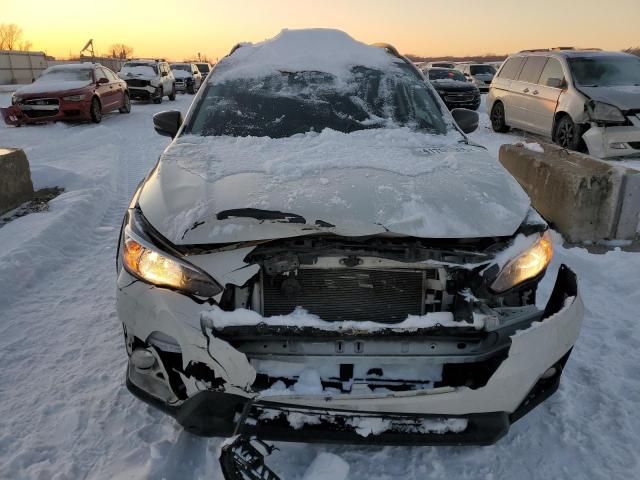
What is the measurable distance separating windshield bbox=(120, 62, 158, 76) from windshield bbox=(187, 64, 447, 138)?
20.0m

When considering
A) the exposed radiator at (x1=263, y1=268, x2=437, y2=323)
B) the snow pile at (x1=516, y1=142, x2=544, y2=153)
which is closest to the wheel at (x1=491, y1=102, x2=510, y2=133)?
the snow pile at (x1=516, y1=142, x2=544, y2=153)

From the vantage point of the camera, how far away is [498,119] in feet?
42.8

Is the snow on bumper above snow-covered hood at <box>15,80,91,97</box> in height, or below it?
below

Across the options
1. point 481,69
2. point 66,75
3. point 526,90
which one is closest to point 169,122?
point 526,90

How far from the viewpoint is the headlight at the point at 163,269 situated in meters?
2.08

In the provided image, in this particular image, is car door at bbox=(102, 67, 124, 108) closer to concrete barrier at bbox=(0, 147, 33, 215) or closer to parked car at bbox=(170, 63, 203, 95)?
concrete barrier at bbox=(0, 147, 33, 215)

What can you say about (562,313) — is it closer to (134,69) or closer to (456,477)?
(456,477)

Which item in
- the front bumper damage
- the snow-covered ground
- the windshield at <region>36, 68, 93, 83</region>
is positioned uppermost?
the windshield at <region>36, 68, 93, 83</region>

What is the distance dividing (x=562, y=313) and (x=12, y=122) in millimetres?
14655

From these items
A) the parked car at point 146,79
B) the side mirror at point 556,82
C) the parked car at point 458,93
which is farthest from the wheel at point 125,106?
the side mirror at point 556,82

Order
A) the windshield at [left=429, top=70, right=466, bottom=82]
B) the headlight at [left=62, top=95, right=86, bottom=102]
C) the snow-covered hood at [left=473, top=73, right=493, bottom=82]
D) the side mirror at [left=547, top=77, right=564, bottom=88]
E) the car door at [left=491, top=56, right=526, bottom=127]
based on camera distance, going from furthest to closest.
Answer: the snow-covered hood at [left=473, top=73, right=493, bottom=82]
the windshield at [left=429, top=70, right=466, bottom=82]
the headlight at [left=62, top=95, right=86, bottom=102]
the car door at [left=491, top=56, right=526, bottom=127]
the side mirror at [left=547, top=77, right=564, bottom=88]

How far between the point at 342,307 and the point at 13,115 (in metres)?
14.0

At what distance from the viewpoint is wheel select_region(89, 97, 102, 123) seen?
46.0ft

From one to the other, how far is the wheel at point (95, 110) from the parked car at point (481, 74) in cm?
1757
